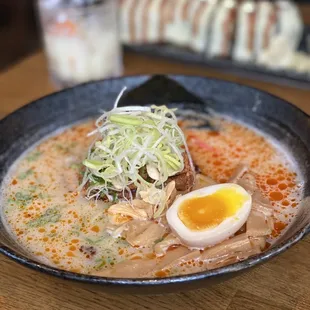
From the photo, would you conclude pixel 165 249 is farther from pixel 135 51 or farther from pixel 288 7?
pixel 288 7

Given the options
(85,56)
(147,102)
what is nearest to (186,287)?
(147,102)

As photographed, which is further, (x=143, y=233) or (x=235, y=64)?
(x=235, y=64)

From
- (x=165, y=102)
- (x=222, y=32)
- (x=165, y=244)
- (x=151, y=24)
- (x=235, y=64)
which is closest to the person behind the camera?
(x=165, y=244)

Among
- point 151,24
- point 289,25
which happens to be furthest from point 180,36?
point 289,25

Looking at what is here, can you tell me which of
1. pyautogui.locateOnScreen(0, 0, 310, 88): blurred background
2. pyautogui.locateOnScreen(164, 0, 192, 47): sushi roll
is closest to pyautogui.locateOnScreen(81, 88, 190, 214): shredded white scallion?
pyautogui.locateOnScreen(0, 0, 310, 88): blurred background

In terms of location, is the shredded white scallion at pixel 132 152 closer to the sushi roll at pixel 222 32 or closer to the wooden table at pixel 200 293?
the wooden table at pixel 200 293

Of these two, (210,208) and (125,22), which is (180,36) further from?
(210,208)

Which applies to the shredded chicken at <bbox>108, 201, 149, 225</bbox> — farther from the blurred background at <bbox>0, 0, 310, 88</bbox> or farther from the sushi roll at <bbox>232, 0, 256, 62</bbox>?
the sushi roll at <bbox>232, 0, 256, 62</bbox>
